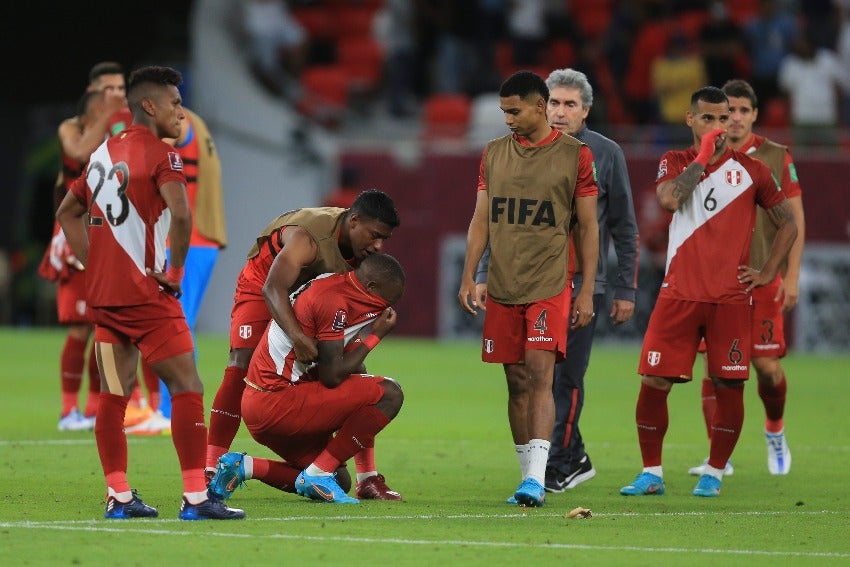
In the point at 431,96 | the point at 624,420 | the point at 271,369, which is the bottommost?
the point at 624,420

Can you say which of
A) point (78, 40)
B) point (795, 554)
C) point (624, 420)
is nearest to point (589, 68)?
point (78, 40)

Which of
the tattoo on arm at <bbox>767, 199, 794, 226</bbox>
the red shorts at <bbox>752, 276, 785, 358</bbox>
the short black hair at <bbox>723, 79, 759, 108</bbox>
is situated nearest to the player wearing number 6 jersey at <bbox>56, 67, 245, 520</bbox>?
the tattoo on arm at <bbox>767, 199, 794, 226</bbox>

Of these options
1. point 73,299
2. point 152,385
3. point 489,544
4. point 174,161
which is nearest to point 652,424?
point 489,544

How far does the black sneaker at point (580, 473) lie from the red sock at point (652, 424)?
469 millimetres

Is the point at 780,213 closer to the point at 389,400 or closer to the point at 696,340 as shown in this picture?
the point at 696,340

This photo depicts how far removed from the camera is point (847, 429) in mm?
13414

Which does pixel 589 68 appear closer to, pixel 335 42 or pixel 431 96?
pixel 431 96

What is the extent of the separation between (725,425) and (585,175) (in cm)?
172

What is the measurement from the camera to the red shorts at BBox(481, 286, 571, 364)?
874cm

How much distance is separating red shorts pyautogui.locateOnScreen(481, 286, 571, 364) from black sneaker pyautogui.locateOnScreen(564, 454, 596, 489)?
3.25 feet

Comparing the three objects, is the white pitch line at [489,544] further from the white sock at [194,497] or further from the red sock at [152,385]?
the red sock at [152,385]

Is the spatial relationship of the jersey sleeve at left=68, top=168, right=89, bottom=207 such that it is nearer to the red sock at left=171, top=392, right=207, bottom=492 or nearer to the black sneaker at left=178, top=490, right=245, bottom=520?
the red sock at left=171, top=392, right=207, bottom=492

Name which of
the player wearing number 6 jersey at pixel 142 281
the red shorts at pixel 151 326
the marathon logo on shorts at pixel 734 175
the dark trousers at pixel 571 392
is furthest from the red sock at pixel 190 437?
the marathon logo on shorts at pixel 734 175

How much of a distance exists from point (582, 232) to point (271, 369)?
1.80 m
